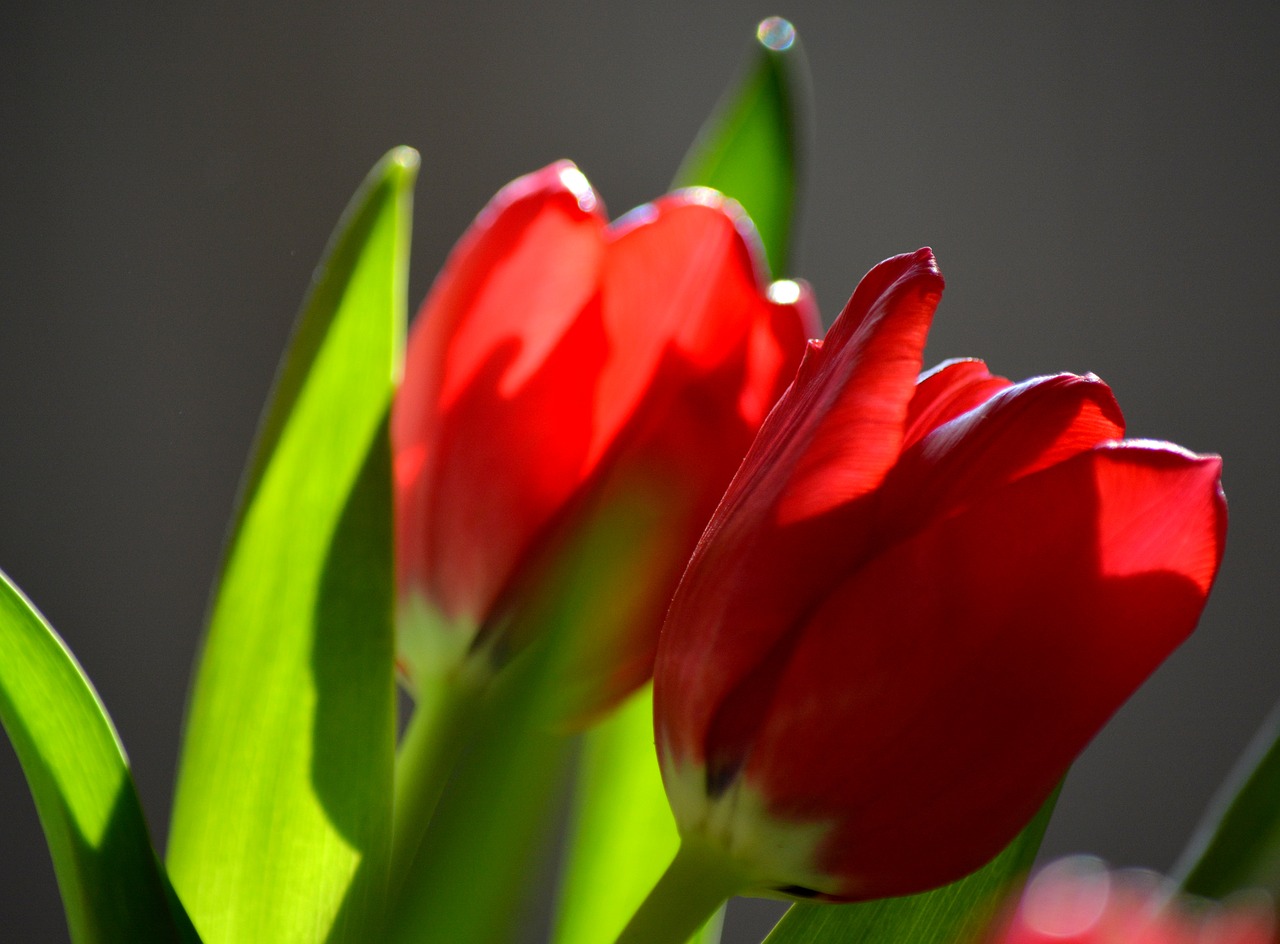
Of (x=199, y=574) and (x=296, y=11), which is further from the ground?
(x=296, y=11)

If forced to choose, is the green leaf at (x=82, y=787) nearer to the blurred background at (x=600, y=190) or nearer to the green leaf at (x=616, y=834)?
the green leaf at (x=616, y=834)

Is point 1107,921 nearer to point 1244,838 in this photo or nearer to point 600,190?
point 1244,838

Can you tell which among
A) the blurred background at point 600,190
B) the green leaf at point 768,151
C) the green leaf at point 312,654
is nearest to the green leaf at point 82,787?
the green leaf at point 312,654

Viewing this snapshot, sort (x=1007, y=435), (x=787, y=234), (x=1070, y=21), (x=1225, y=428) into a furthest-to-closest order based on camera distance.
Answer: (x=1225, y=428)
(x=1070, y=21)
(x=787, y=234)
(x=1007, y=435)

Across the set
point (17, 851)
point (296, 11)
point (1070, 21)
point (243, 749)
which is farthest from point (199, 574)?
point (1070, 21)

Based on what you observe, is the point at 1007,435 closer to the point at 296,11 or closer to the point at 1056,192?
the point at 296,11
